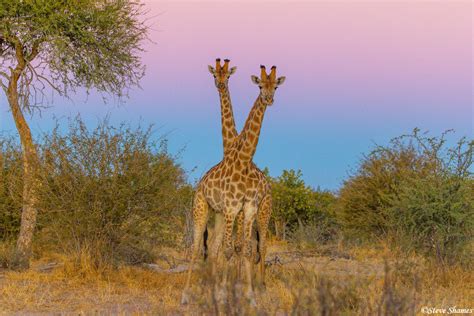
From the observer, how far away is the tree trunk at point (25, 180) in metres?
13.6

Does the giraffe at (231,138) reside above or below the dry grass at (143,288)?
above

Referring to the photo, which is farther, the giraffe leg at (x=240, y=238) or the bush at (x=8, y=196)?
the bush at (x=8, y=196)

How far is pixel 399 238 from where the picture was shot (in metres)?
13.6

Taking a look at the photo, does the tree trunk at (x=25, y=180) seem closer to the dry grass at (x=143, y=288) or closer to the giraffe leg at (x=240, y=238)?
the dry grass at (x=143, y=288)

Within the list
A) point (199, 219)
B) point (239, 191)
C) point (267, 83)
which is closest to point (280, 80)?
point (267, 83)

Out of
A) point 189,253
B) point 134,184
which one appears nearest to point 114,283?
point 134,184

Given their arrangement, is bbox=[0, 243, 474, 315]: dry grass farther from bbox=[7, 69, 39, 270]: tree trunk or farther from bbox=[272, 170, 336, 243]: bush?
bbox=[272, 170, 336, 243]: bush

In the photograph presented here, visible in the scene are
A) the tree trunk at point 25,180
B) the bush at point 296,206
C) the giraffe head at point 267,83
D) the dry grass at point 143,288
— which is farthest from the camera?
the bush at point 296,206

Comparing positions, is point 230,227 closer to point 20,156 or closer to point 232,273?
point 232,273

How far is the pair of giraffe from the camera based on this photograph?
10.1 meters

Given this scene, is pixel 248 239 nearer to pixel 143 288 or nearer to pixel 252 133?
pixel 252 133

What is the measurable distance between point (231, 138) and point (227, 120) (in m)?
0.32

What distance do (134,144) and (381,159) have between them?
9.57 metres

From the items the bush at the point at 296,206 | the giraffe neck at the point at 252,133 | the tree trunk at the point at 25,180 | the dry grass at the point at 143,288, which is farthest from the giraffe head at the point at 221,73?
the bush at the point at 296,206
